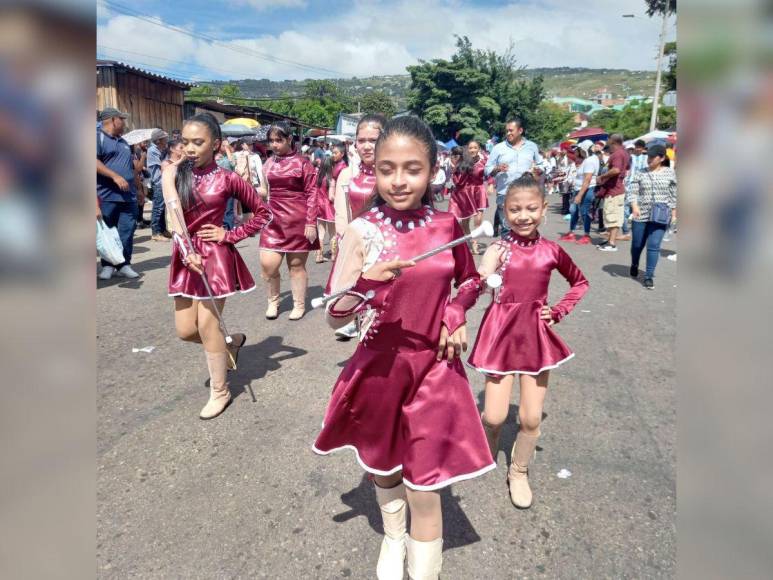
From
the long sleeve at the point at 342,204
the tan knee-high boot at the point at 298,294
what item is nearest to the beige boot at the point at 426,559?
the long sleeve at the point at 342,204

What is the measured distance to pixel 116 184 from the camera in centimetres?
708

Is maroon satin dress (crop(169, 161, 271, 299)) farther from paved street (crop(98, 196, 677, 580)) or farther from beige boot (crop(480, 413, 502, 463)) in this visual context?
beige boot (crop(480, 413, 502, 463))

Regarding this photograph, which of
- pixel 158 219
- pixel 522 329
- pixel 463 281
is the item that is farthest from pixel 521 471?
pixel 158 219

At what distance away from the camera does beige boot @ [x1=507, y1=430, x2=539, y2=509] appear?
9.36 ft

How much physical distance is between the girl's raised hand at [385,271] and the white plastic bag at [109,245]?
6.00m

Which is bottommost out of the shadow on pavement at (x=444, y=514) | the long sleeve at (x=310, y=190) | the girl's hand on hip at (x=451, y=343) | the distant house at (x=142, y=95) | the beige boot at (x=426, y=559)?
the shadow on pavement at (x=444, y=514)

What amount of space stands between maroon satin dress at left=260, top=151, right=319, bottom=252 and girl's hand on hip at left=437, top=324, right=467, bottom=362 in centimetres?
405

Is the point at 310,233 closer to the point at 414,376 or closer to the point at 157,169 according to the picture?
the point at 414,376

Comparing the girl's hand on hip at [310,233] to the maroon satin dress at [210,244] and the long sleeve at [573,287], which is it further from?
the long sleeve at [573,287]

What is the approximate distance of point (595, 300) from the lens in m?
6.93

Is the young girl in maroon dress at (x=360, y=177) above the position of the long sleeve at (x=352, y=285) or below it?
above

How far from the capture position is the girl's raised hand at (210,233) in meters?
3.66
